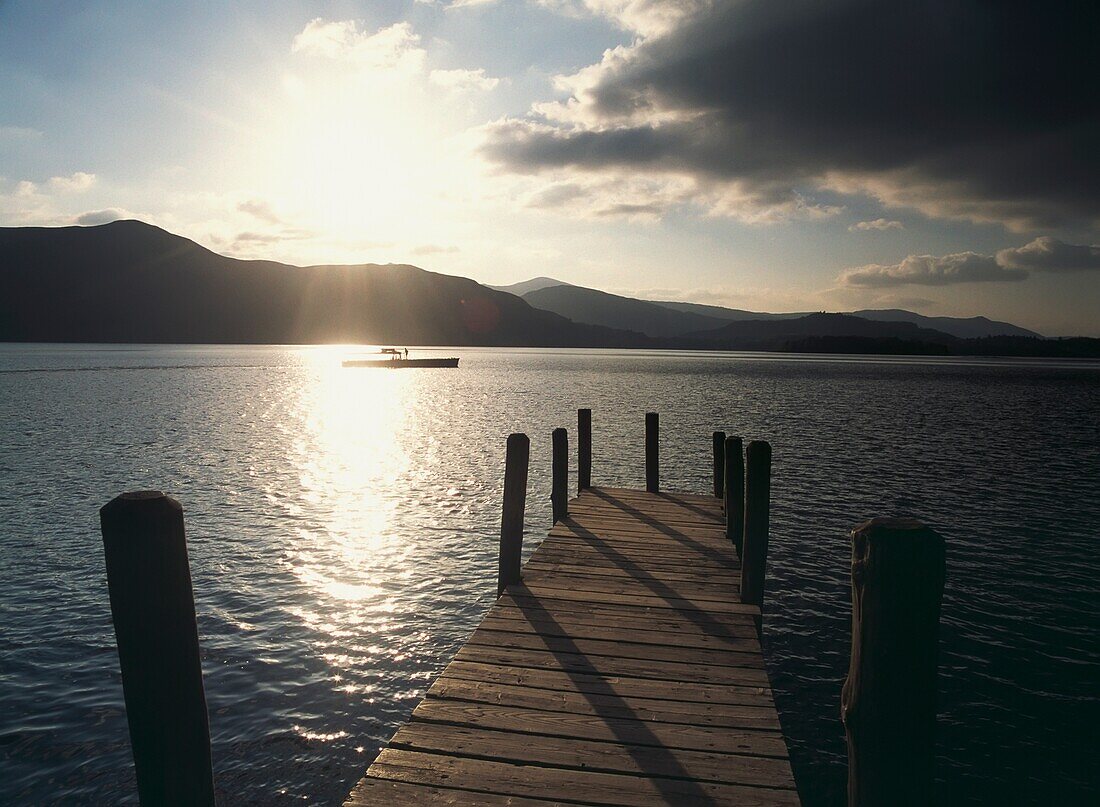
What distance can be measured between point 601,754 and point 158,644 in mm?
2919

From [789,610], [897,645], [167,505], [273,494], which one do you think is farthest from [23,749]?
[273,494]

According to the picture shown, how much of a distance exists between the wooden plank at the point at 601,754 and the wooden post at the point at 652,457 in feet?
32.8

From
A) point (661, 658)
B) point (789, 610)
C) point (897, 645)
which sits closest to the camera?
point (897, 645)

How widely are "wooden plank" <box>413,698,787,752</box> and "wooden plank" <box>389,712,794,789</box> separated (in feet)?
0.14

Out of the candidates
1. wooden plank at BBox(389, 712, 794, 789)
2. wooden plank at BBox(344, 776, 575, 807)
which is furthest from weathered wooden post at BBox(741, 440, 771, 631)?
wooden plank at BBox(344, 776, 575, 807)

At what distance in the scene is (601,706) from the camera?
523 cm

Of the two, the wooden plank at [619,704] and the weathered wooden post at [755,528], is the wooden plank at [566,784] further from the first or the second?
the weathered wooden post at [755,528]

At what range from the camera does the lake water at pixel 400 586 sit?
7578 mm

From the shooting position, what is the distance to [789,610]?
11570mm

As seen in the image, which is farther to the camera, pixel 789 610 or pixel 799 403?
pixel 799 403

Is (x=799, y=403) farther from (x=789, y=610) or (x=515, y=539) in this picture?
(x=515, y=539)

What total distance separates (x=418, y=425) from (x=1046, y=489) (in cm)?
3058

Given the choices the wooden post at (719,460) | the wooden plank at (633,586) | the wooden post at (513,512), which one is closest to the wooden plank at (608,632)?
the wooden plank at (633,586)

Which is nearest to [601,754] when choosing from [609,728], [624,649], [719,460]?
[609,728]
